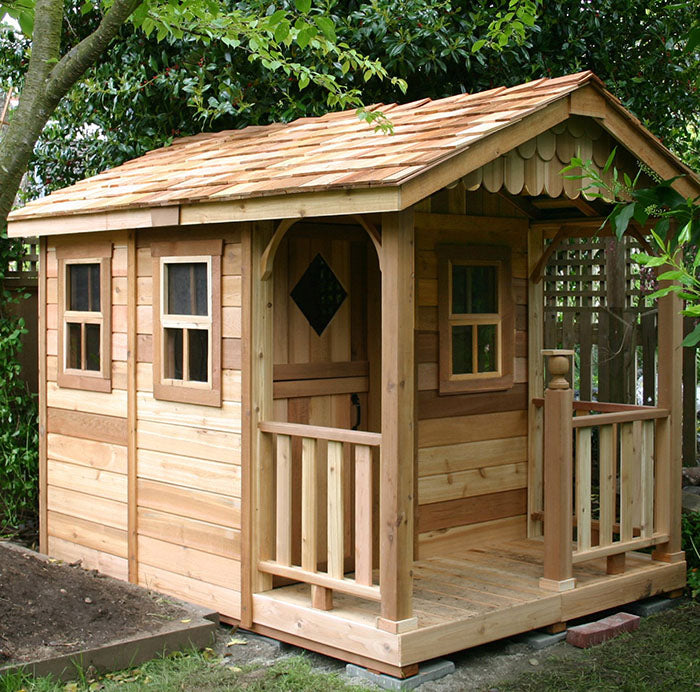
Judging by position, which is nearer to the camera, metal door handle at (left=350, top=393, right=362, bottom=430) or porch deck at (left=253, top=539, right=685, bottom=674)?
porch deck at (left=253, top=539, right=685, bottom=674)

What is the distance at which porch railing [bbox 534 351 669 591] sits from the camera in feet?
19.5

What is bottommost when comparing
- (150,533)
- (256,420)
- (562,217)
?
(150,533)

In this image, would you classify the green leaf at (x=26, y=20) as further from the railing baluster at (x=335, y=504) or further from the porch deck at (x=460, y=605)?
the porch deck at (x=460, y=605)

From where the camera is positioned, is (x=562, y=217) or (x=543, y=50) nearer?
(x=562, y=217)

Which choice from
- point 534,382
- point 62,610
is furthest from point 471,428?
point 62,610

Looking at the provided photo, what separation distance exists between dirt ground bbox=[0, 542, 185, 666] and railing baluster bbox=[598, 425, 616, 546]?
99.7 inches

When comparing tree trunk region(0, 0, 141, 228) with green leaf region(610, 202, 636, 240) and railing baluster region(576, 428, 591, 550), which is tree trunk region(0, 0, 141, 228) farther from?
railing baluster region(576, 428, 591, 550)

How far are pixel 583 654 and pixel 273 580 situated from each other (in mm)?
1753

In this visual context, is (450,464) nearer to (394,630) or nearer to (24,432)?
(394,630)

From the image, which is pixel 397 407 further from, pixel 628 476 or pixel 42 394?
pixel 42 394

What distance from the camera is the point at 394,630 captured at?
5.08m

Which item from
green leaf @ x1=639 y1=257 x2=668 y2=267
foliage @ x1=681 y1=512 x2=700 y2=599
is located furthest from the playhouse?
green leaf @ x1=639 y1=257 x2=668 y2=267

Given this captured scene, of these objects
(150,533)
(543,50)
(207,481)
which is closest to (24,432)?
(150,533)

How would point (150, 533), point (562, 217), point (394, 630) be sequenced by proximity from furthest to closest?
1. point (562, 217)
2. point (150, 533)
3. point (394, 630)
